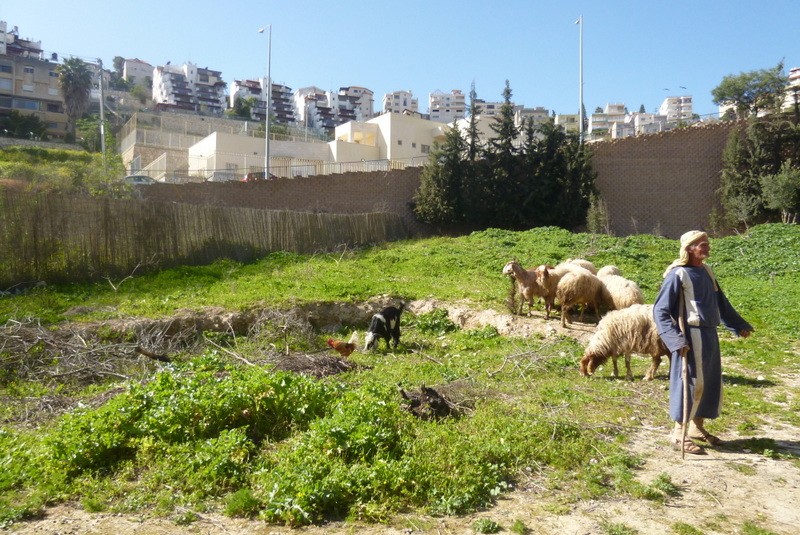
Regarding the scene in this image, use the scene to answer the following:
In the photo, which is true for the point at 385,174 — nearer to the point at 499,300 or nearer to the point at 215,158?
the point at 215,158

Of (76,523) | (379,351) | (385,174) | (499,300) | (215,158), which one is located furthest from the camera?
(215,158)

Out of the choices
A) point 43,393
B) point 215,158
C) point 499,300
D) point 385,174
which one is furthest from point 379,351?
point 215,158

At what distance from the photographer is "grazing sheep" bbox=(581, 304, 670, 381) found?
25.5 ft

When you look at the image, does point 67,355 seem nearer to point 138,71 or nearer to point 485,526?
point 485,526

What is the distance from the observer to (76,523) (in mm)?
4293

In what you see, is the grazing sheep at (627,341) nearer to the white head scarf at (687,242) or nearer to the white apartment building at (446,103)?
the white head scarf at (687,242)

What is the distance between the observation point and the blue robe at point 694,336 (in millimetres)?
5230

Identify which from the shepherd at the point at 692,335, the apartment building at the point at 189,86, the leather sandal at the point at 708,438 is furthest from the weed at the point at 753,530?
the apartment building at the point at 189,86

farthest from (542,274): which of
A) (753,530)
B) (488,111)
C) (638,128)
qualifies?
(488,111)

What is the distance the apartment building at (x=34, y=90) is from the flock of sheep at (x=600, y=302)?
62153mm

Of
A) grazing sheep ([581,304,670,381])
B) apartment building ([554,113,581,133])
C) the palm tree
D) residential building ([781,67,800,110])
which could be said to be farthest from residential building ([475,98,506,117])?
the palm tree

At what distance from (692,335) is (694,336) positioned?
0.06 feet

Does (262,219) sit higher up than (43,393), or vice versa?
(262,219)

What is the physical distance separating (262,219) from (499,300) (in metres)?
8.97
